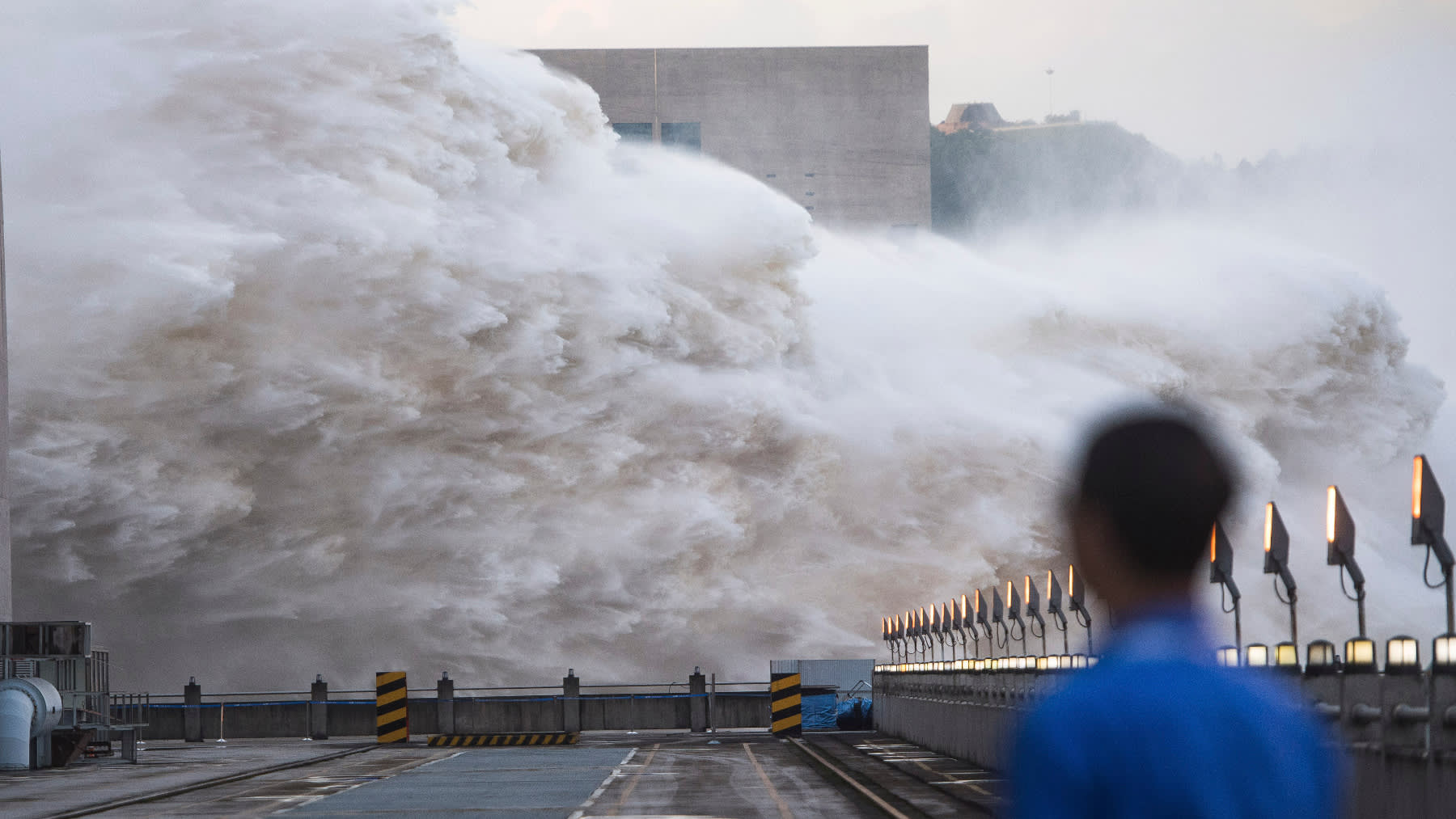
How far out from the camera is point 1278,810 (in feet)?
10.6

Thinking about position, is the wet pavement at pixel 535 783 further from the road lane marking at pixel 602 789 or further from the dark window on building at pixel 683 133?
the dark window on building at pixel 683 133

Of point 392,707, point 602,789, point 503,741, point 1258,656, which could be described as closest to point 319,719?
point 392,707

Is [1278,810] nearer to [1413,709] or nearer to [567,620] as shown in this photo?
[1413,709]

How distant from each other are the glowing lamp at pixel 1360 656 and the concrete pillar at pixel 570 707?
37116 millimetres

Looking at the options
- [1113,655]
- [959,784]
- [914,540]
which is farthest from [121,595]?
[1113,655]

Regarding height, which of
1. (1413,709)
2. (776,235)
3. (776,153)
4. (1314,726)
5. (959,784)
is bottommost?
(959,784)

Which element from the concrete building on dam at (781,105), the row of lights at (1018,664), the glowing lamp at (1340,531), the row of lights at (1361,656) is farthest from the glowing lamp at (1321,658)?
the concrete building on dam at (781,105)

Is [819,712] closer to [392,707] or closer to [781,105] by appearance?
[392,707]

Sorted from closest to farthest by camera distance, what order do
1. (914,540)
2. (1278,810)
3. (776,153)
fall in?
(1278,810) < (914,540) < (776,153)

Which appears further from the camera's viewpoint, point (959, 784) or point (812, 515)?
point (812, 515)

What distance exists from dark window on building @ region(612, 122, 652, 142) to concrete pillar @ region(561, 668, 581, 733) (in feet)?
144

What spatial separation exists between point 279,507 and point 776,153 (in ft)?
134

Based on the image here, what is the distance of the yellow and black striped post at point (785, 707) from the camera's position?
40.7 metres

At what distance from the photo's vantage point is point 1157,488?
3410 millimetres
